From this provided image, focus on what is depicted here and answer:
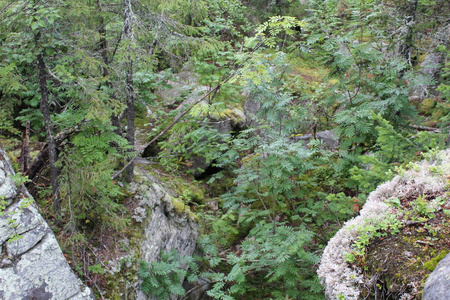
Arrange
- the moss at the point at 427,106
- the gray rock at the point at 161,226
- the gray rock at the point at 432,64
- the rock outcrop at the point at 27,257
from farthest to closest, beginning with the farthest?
the moss at the point at 427,106, the gray rock at the point at 432,64, the gray rock at the point at 161,226, the rock outcrop at the point at 27,257

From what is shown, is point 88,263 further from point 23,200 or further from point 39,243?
point 23,200

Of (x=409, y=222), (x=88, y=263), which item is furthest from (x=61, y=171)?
(x=409, y=222)

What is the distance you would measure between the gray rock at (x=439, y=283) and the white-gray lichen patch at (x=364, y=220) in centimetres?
48

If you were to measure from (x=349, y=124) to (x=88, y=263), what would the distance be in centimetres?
480

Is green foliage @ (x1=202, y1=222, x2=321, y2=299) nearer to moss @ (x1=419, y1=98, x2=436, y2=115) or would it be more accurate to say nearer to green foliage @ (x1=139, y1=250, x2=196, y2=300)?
green foliage @ (x1=139, y1=250, x2=196, y2=300)

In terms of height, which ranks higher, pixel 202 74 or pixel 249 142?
pixel 202 74

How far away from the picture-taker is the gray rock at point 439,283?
5.76ft

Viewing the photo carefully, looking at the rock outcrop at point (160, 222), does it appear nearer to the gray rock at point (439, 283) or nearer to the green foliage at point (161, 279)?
the green foliage at point (161, 279)

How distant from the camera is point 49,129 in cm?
410

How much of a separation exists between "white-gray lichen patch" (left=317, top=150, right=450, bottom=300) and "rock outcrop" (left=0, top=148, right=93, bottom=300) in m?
2.83

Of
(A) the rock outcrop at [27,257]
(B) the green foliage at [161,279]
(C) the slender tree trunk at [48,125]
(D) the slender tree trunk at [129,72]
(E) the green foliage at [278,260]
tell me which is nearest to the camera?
(A) the rock outcrop at [27,257]

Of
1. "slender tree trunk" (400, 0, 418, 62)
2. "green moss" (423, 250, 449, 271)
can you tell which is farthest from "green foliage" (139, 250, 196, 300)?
"slender tree trunk" (400, 0, 418, 62)

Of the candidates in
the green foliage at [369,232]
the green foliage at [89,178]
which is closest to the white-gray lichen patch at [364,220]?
the green foliage at [369,232]

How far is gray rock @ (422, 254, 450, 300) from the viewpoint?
175 cm
